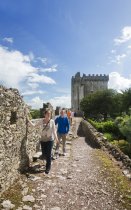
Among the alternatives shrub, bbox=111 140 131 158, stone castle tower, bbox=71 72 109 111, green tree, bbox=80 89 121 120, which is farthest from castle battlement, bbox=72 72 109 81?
shrub, bbox=111 140 131 158

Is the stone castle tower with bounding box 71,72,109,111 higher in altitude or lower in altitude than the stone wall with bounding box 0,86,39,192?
higher

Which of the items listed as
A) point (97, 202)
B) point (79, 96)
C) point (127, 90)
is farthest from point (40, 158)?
point (79, 96)

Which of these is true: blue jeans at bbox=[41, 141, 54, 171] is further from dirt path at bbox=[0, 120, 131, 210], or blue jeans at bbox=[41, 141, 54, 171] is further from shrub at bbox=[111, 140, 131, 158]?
shrub at bbox=[111, 140, 131, 158]

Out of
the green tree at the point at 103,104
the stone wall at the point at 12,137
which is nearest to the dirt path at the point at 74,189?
the stone wall at the point at 12,137

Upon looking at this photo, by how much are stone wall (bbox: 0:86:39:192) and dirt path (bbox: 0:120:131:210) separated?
1.69ft

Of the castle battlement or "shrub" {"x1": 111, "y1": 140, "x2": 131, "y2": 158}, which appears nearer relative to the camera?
"shrub" {"x1": 111, "y1": 140, "x2": 131, "y2": 158}

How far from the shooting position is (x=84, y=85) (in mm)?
119188

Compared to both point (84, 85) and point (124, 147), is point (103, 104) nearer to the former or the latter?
point (84, 85)

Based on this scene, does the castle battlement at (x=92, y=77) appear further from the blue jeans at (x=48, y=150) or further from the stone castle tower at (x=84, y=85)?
the blue jeans at (x=48, y=150)

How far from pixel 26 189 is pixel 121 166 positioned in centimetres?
507

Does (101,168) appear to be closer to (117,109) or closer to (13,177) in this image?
(13,177)

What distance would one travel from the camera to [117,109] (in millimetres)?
75812

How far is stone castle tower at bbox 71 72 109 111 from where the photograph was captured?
114062 mm

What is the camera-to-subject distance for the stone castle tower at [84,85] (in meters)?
114
